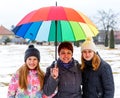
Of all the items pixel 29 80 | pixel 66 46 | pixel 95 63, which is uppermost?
pixel 66 46

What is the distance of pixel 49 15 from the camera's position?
4.11 m

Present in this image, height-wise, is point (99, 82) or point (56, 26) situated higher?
point (56, 26)

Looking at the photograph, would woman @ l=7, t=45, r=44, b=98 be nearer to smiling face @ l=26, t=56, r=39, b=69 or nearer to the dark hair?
smiling face @ l=26, t=56, r=39, b=69

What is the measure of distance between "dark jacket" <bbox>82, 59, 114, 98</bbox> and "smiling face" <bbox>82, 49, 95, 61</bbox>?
0.12m

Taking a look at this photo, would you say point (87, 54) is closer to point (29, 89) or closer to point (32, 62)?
point (32, 62)

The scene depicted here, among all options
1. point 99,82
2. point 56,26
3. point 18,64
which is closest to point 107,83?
point 99,82

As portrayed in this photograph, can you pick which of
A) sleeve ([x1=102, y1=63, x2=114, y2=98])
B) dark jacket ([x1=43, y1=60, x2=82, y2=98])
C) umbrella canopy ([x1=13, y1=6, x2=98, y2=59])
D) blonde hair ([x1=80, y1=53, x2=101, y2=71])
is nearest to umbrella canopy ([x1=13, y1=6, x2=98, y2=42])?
umbrella canopy ([x1=13, y1=6, x2=98, y2=59])

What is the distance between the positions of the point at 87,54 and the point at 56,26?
1.65ft

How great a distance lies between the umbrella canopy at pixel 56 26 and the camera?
4156 millimetres

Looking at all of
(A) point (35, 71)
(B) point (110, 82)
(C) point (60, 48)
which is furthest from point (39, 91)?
(B) point (110, 82)

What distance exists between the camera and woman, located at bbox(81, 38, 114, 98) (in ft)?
14.1

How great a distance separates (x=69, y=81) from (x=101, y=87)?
386 mm

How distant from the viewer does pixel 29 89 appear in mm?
4410

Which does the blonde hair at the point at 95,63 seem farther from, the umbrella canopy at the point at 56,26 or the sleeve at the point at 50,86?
the sleeve at the point at 50,86
